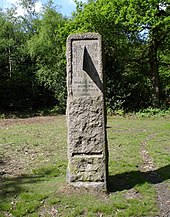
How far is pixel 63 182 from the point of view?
21.2 ft

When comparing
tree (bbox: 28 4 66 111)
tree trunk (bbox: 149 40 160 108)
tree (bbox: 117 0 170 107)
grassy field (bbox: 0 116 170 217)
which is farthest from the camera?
tree (bbox: 28 4 66 111)

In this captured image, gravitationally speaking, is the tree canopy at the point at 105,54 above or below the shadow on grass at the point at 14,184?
above

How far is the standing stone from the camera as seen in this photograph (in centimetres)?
598

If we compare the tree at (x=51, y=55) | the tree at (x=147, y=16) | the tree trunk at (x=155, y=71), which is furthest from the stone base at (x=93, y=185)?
the tree at (x=51, y=55)

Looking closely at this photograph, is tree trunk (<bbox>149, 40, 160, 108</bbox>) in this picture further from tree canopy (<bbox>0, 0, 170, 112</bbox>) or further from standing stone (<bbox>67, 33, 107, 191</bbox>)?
standing stone (<bbox>67, 33, 107, 191</bbox>)

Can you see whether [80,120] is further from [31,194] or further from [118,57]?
[118,57]

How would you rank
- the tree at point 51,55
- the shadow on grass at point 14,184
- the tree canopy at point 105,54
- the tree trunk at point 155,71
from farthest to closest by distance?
the tree at point 51,55, the tree trunk at point 155,71, the tree canopy at point 105,54, the shadow on grass at point 14,184

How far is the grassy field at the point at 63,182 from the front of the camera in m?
5.27

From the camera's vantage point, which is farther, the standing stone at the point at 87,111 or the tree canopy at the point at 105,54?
the tree canopy at the point at 105,54

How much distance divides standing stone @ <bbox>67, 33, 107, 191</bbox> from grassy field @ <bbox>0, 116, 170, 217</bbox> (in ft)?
1.24

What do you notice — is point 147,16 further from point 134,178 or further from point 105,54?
point 134,178

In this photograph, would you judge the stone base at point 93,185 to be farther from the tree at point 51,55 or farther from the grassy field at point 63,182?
the tree at point 51,55

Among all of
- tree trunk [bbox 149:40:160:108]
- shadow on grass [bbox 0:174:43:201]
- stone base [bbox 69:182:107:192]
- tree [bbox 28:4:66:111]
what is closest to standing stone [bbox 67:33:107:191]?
stone base [bbox 69:182:107:192]

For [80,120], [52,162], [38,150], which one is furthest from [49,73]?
[80,120]
